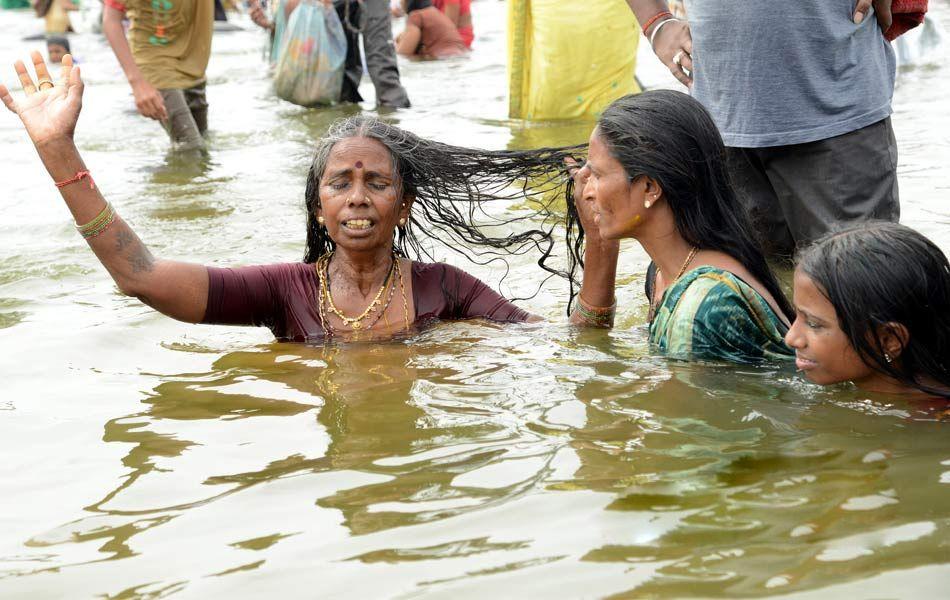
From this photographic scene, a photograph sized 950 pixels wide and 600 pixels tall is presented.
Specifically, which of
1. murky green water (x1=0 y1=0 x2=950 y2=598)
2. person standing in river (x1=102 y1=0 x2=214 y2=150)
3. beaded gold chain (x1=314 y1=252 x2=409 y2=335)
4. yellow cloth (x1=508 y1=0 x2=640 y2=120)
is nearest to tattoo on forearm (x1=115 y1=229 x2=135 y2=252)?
murky green water (x1=0 y1=0 x2=950 y2=598)

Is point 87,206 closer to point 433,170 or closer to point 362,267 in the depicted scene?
point 362,267

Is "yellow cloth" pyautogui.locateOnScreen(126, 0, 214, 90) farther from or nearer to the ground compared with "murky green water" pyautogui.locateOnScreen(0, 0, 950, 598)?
farther from the ground

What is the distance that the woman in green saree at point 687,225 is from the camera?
11.3 ft

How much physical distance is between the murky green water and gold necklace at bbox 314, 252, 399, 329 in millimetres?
128

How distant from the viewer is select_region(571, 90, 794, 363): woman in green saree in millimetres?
3451

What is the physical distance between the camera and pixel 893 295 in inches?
124

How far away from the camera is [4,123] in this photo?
1029 centimetres

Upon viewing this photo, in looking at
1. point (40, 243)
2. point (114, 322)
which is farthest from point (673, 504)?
point (40, 243)

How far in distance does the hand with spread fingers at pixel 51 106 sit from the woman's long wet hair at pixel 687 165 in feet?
5.27

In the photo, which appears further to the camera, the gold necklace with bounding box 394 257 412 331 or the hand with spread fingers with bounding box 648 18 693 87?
the hand with spread fingers with bounding box 648 18 693 87

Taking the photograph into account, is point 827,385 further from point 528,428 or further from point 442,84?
point 442,84

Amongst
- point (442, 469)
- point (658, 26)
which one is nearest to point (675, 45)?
point (658, 26)

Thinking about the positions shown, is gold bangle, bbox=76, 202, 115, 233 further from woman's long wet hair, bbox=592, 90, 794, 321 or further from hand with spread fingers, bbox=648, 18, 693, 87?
hand with spread fingers, bbox=648, 18, 693, 87

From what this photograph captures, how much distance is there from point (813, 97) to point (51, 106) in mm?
2454
